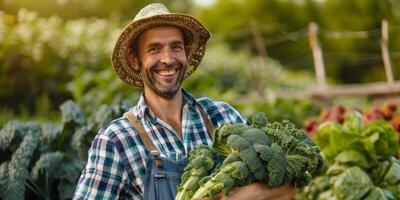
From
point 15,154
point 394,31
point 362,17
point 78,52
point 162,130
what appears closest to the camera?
point 162,130

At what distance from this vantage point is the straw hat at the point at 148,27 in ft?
11.1

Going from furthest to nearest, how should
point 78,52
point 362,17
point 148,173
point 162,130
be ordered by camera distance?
point 362,17 < point 78,52 < point 162,130 < point 148,173

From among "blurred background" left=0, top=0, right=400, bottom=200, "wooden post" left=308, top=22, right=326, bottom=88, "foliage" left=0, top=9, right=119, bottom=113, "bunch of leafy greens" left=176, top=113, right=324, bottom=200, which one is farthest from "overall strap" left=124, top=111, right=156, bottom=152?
"wooden post" left=308, top=22, right=326, bottom=88

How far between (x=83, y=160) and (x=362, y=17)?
20.9 meters

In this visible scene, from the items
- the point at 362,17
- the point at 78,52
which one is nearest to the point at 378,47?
the point at 362,17

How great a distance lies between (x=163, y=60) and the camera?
11.0ft

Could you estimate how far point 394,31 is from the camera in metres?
22.8

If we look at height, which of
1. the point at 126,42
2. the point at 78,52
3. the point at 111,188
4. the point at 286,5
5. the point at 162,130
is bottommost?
the point at 111,188

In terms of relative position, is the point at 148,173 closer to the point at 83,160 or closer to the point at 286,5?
the point at 83,160

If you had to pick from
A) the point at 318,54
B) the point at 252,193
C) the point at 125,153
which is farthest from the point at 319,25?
the point at 252,193

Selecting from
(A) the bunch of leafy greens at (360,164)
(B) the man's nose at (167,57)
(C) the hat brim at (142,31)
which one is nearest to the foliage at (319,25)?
(A) the bunch of leafy greens at (360,164)

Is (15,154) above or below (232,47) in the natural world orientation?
below

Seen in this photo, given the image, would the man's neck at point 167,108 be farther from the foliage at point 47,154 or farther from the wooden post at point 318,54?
the wooden post at point 318,54

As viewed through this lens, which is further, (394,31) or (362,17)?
(362,17)
